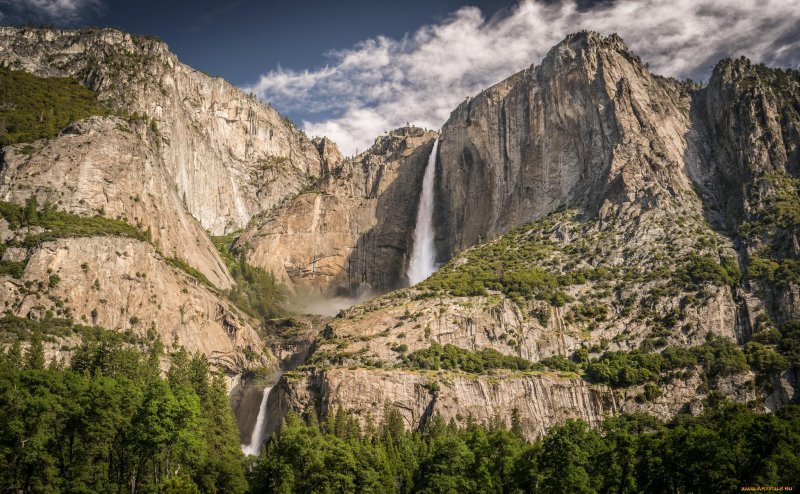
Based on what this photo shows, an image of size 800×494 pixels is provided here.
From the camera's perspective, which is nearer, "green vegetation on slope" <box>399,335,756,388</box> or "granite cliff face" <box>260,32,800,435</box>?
"green vegetation on slope" <box>399,335,756,388</box>

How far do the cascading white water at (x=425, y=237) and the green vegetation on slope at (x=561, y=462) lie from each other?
96.2 metres

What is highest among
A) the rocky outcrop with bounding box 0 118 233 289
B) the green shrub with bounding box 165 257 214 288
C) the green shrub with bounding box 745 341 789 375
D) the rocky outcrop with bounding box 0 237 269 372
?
the rocky outcrop with bounding box 0 118 233 289

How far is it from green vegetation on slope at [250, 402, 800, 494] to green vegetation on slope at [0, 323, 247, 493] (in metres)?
7.14

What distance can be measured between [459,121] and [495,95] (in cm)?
1166

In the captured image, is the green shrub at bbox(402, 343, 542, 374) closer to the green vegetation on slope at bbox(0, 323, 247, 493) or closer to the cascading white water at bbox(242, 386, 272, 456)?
the cascading white water at bbox(242, 386, 272, 456)

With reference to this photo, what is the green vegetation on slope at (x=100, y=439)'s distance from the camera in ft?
210

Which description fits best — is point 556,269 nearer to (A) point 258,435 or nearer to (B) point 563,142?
(B) point 563,142

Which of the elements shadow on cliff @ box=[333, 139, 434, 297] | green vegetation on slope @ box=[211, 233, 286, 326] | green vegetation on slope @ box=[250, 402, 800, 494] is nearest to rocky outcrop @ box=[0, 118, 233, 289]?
green vegetation on slope @ box=[211, 233, 286, 326]

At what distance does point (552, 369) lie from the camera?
116 meters

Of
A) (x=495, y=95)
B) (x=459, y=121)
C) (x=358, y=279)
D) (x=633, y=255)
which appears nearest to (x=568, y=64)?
(x=495, y=95)

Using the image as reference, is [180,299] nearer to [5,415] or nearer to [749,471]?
[5,415]

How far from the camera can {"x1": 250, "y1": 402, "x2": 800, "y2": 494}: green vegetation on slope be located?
65562mm

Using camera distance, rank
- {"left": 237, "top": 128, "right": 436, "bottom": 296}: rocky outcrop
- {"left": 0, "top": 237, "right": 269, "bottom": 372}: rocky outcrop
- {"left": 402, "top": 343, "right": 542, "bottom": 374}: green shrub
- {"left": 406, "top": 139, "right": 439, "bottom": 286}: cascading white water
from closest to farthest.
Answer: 1. {"left": 402, "top": 343, "right": 542, "bottom": 374}: green shrub
2. {"left": 0, "top": 237, "right": 269, "bottom": 372}: rocky outcrop
3. {"left": 406, "top": 139, "right": 439, "bottom": 286}: cascading white water
4. {"left": 237, "top": 128, "right": 436, "bottom": 296}: rocky outcrop

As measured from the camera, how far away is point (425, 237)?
189500mm
